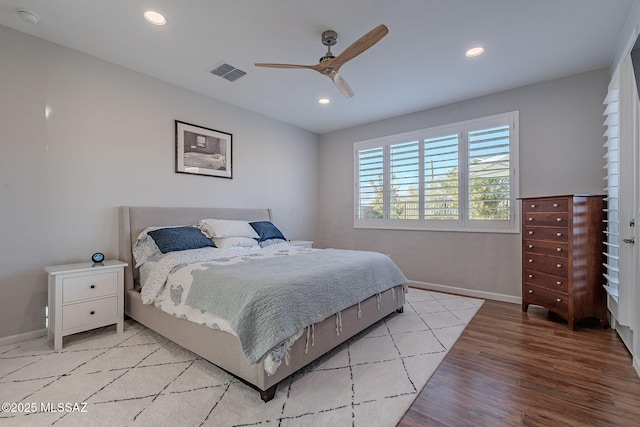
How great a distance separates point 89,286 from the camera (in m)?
2.55

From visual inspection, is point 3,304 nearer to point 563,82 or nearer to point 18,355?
point 18,355

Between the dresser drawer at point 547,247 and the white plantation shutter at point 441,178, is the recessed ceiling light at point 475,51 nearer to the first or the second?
the white plantation shutter at point 441,178

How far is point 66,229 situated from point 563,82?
18.0ft

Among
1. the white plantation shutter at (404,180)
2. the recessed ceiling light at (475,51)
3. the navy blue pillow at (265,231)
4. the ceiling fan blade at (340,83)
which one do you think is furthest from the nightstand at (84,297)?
the recessed ceiling light at (475,51)

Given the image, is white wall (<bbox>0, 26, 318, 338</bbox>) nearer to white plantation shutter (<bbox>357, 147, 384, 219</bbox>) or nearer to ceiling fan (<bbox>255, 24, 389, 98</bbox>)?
ceiling fan (<bbox>255, 24, 389, 98</bbox>)

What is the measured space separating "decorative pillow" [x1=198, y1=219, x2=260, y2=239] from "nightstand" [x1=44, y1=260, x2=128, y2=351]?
3.11ft

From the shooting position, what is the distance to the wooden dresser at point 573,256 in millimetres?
2814

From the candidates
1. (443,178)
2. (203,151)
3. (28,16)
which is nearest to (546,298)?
(443,178)

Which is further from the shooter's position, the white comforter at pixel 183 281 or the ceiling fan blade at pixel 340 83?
the ceiling fan blade at pixel 340 83

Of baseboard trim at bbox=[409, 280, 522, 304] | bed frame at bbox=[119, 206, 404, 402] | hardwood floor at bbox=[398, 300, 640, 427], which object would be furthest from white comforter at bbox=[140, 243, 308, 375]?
baseboard trim at bbox=[409, 280, 522, 304]

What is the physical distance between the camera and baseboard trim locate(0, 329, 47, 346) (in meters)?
2.48

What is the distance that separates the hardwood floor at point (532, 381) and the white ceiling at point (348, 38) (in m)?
2.69

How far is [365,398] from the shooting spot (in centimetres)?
179

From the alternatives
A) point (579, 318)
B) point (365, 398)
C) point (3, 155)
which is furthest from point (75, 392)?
point (579, 318)
